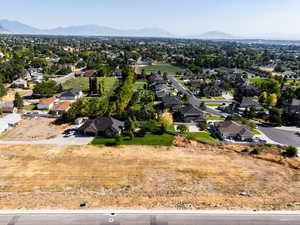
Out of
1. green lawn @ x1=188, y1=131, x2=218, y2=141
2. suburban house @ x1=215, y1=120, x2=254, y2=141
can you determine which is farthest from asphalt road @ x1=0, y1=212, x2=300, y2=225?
green lawn @ x1=188, y1=131, x2=218, y2=141

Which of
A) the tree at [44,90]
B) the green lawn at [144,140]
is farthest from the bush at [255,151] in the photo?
the tree at [44,90]

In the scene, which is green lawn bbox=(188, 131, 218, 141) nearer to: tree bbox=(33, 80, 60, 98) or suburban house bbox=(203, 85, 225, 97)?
suburban house bbox=(203, 85, 225, 97)

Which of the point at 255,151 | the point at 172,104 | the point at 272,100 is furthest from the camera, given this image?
the point at 272,100

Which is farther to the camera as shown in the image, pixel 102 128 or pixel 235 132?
pixel 102 128

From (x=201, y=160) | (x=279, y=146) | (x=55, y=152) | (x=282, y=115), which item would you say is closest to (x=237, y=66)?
(x=282, y=115)

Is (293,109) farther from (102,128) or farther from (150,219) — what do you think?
(150,219)

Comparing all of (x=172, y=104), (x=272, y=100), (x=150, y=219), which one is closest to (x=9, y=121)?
(x=172, y=104)
